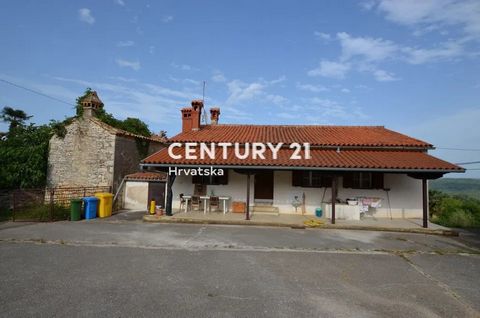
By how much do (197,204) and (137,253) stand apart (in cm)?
585

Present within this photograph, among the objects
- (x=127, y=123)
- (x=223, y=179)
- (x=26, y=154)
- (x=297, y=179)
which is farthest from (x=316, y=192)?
(x=127, y=123)

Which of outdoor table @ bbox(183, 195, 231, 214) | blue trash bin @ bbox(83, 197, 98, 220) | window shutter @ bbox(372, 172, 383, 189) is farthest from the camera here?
window shutter @ bbox(372, 172, 383, 189)

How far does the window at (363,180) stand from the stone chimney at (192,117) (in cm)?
874

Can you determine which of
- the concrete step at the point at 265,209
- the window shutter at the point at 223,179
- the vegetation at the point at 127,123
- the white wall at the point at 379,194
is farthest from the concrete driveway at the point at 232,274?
the vegetation at the point at 127,123

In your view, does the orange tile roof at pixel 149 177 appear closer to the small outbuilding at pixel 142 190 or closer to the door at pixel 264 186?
the small outbuilding at pixel 142 190

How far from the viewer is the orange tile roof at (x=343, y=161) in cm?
1046

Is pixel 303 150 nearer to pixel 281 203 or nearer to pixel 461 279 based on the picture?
pixel 281 203

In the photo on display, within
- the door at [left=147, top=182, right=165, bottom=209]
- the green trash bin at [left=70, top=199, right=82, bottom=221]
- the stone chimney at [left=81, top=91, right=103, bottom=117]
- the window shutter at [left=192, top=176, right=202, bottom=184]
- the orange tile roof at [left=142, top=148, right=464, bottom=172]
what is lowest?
the green trash bin at [left=70, top=199, right=82, bottom=221]

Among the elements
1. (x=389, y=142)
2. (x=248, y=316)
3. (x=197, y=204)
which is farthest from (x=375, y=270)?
(x=389, y=142)

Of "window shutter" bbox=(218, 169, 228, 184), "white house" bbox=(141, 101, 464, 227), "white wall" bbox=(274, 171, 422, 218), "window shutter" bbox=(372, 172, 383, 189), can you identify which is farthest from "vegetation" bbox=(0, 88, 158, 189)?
"window shutter" bbox=(372, 172, 383, 189)

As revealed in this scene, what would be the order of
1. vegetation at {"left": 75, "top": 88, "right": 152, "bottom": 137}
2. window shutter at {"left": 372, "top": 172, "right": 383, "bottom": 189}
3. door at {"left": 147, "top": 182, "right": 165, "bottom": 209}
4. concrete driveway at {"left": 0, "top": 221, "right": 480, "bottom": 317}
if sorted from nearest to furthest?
concrete driveway at {"left": 0, "top": 221, "right": 480, "bottom": 317} → window shutter at {"left": 372, "top": 172, "right": 383, "bottom": 189} → door at {"left": 147, "top": 182, "right": 165, "bottom": 209} → vegetation at {"left": 75, "top": 88, "right": 152, "bottom": 137}

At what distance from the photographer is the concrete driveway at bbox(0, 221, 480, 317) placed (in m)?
4.07

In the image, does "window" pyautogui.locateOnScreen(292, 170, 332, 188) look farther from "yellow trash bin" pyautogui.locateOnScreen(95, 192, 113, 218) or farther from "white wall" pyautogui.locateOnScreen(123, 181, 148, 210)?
"yellow trash bin" pyautogui.locateOnScreen(95, 192, 113, 218)

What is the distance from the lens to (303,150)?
42.3ft
